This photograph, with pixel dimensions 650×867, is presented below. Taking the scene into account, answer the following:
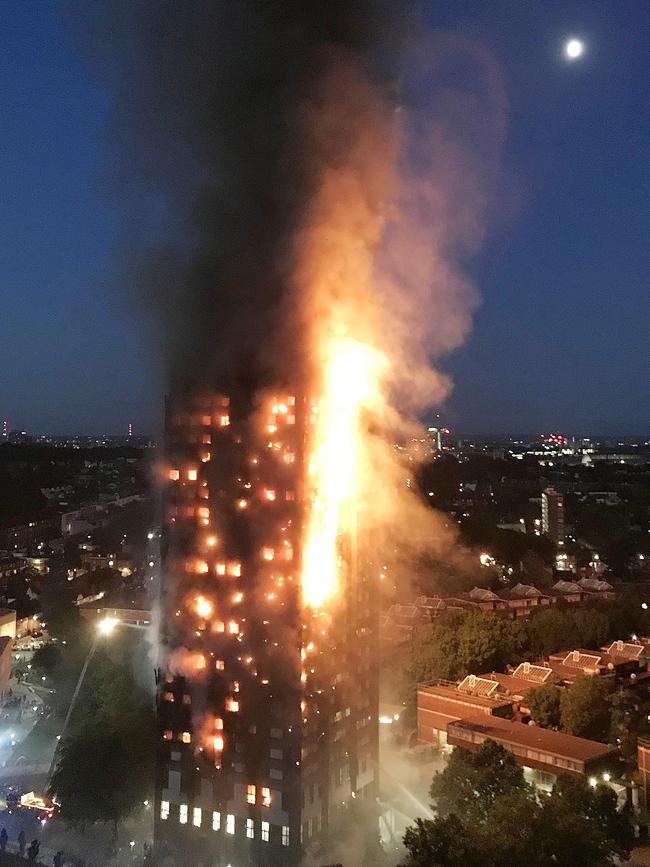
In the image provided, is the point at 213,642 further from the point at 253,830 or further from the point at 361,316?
the point at 361,316

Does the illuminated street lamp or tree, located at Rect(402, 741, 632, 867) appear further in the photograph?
the illuminated street lamp

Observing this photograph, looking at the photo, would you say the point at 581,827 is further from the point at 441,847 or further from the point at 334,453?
the point at 334,453

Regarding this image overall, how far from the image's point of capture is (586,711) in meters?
12.8

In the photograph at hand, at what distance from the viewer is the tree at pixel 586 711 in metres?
12.8

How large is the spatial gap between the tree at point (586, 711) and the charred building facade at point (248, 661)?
11.9 ft

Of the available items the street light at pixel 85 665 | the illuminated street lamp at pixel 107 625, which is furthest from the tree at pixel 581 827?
the illuminated street lamp at pixel 107 625

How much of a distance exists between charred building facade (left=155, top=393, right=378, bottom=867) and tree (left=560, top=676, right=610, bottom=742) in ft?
11.9

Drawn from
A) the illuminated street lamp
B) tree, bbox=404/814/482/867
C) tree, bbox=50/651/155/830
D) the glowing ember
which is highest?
the glowing ember

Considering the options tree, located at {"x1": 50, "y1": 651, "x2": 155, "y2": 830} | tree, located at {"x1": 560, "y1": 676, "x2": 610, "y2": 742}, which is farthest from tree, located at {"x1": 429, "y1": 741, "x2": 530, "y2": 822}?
tree, located at {"x1": 50, "y1": 651, "x2": 155, "y2": 830}

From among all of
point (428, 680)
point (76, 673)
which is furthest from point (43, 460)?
point (428, 680)

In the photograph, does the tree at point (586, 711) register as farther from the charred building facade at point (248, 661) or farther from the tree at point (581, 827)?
the charred building facade at point (248, 661)

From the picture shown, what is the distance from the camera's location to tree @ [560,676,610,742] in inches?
502

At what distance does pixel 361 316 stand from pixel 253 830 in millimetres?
7155

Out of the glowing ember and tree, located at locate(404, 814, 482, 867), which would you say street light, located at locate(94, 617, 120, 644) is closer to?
the glowing ember
